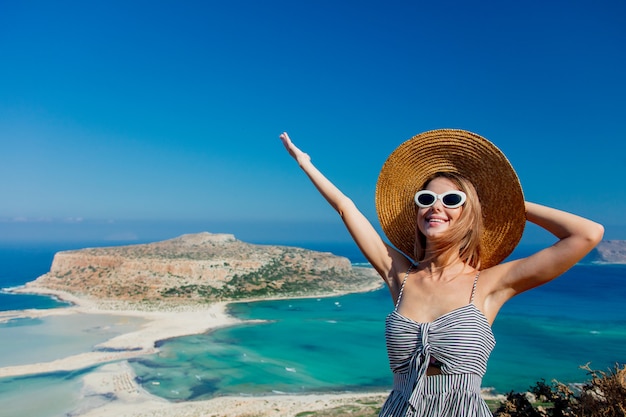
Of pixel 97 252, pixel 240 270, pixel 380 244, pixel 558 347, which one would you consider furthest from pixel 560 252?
pixel 97 252

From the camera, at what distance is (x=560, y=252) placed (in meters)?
1.82

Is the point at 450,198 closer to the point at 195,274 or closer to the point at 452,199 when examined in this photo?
the point at 452,199

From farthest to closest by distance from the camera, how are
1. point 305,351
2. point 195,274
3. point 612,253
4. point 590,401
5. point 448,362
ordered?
point 612,253, point 195,274, point 305,351, point 590,401, point 448,362

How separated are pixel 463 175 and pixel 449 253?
382mm

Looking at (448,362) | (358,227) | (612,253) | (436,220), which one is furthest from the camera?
(612,253)

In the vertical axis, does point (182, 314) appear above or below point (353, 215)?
below

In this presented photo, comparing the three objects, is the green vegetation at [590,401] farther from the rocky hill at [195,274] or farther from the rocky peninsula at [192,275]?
the rocky hill at [195,274]

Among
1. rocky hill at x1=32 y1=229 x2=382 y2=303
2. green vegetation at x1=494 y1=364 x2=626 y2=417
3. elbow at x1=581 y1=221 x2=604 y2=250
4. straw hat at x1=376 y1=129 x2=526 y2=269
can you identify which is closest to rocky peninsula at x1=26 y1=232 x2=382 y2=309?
rocky hill at x1=32 y1=229 x2=382 y2=303

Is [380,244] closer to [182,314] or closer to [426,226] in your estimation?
[426,226]

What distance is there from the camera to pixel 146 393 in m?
19.8

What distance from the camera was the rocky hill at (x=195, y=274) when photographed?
149 feet

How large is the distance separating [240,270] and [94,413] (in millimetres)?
35662

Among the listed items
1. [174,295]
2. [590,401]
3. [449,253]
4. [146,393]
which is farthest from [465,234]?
[174,295]

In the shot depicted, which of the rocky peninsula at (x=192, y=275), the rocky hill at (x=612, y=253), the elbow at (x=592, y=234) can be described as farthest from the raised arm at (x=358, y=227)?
the rocky hill at (x=612, y=253)
